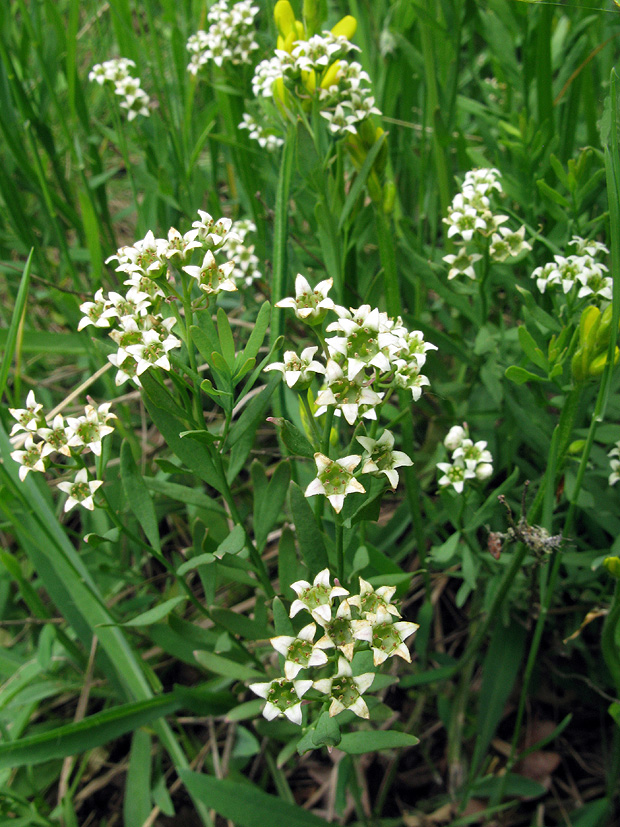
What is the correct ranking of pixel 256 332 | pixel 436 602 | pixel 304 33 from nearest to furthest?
pixel 256 332, pixel 304 33, pixel 436 602

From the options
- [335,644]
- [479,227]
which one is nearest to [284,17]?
[479,227]

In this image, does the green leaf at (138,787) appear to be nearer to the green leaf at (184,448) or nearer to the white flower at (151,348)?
the green leaf at (184,448)

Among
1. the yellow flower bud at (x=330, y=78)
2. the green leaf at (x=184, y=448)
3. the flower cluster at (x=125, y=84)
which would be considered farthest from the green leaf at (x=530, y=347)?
the flower cluster at (x=125, y=84)

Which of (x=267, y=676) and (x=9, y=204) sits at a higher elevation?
(x=9, y=204)

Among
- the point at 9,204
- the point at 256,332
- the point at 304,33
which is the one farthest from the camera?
the point at 9,204

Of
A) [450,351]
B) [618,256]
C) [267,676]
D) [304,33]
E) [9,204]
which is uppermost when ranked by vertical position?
[304,33]

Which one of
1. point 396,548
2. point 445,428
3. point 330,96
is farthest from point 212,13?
point 396,548

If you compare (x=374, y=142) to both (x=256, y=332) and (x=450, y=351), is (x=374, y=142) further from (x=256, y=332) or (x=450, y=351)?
(x=256, y=332)
